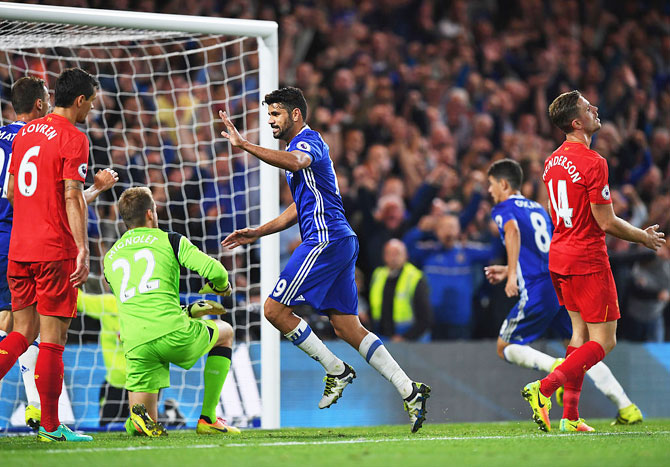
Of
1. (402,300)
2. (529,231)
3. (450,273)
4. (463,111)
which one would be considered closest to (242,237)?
(529,231)

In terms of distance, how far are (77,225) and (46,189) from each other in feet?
1.03

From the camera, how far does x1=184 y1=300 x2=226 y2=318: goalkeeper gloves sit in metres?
5.72

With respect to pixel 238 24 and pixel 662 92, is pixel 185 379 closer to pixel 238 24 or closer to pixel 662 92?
pixel 238 24

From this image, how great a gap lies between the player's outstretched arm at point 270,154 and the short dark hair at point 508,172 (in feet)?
6.82

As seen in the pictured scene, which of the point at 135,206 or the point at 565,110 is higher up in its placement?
the point at 565,110

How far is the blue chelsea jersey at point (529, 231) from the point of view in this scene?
268 inches

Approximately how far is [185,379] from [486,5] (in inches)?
347

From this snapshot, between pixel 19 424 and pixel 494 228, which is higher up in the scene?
pixel 494 228

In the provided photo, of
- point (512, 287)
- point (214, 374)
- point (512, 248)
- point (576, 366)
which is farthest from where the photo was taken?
point (512, 248)

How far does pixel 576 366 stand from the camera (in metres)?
5.37

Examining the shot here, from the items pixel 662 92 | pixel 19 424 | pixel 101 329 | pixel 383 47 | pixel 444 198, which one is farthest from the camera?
pixel 662 92

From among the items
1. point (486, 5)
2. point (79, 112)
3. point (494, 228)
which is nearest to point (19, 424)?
point (79, 112)

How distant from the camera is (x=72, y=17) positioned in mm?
6375

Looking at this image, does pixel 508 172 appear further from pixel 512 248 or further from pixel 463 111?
pixel 463 111
